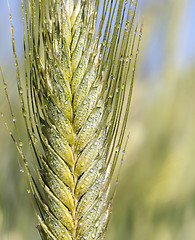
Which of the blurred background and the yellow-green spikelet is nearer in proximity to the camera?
the yellow-green spikelet

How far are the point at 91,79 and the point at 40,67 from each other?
11cm

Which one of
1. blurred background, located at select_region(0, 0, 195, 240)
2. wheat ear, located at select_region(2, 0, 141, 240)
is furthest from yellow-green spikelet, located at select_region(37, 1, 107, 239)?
blurred background, located at select_region(0, 0, 195, 240)

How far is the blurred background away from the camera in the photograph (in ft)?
4.06

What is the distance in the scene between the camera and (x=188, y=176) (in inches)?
51.1

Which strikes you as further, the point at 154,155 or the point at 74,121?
the point at 154,155

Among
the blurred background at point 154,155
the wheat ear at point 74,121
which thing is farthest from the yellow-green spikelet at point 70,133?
the blurred background at point 154,155

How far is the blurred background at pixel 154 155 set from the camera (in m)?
1.24

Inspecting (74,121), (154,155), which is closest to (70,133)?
(74,121)

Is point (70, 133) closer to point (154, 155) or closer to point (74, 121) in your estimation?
point (74, 121)

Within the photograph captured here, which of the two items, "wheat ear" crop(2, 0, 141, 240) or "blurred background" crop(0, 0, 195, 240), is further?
"blurred background" crop(0, 0, 195, 240)

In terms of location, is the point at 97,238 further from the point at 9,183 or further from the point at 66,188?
the point at 9,183

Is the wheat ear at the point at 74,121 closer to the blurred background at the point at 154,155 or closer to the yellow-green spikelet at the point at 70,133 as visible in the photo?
the yellow-green spikelet at the point at 70,133

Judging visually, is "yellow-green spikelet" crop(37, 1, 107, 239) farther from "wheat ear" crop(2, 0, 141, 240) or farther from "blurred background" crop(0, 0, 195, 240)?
"blurred background" crop(0, 0, 195, 240)

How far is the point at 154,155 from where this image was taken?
1323 mm
